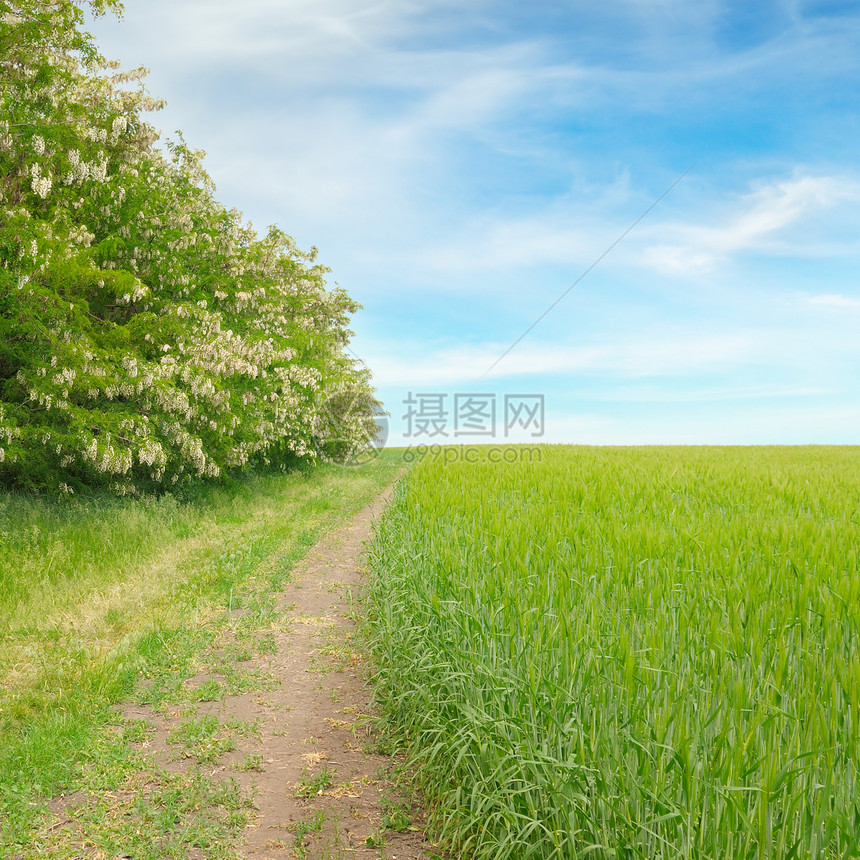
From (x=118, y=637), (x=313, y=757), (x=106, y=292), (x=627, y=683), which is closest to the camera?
(x=627, y=683)

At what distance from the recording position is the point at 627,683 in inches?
136

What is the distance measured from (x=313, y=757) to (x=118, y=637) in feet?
11.7

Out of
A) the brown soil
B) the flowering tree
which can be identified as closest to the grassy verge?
the brown soil

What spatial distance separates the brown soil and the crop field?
33 cm

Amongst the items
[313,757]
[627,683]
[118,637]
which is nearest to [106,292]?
[118,637]

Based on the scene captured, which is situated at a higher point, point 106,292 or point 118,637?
point 106,292

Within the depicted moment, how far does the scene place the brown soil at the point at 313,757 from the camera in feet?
12.8

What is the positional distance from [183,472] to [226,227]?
6369mm

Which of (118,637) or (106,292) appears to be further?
(106,292)

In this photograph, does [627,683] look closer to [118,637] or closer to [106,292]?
[118,637]

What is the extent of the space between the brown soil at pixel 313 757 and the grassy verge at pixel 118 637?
0.22 metres

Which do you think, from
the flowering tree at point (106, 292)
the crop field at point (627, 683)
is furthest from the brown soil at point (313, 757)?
the flowering tree at point (106, 292)

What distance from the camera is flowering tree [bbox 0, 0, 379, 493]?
11.0m


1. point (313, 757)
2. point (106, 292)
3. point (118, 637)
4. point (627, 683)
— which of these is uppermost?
point (106, 292)
